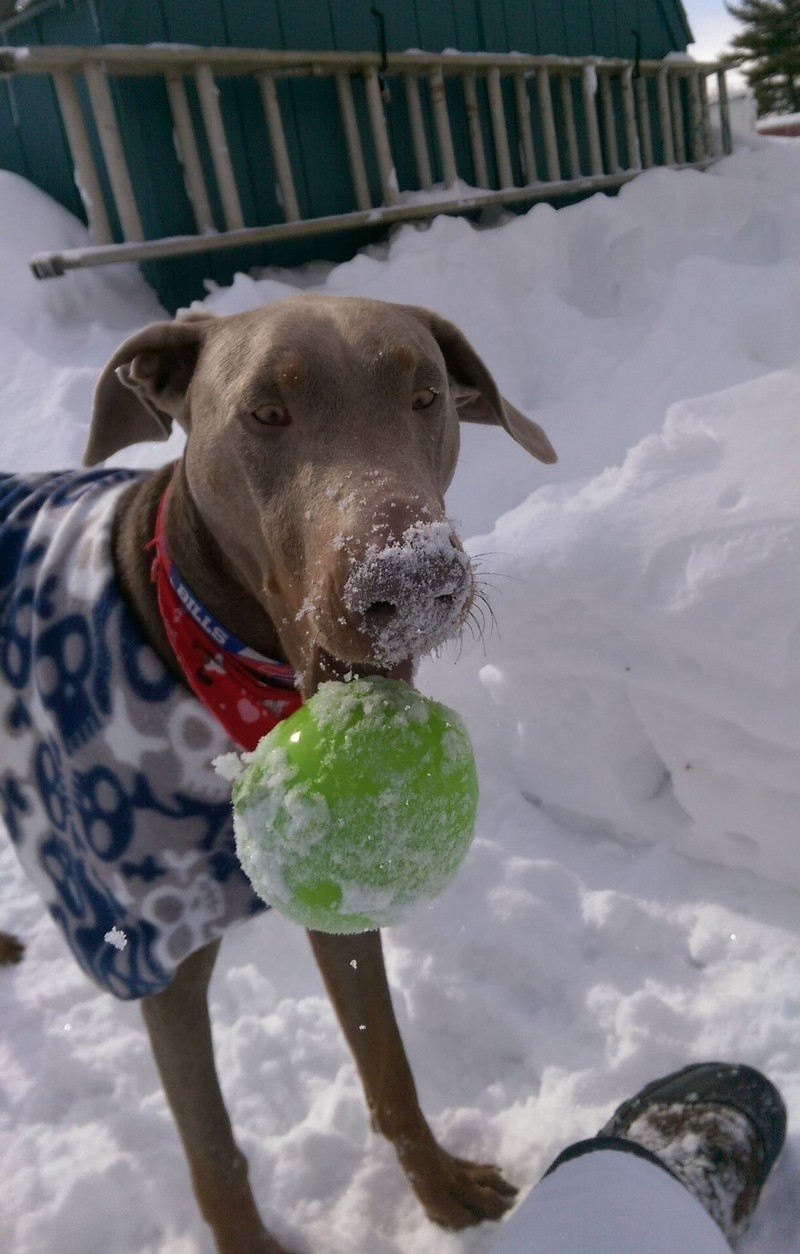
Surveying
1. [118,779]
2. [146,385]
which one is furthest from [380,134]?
[118,779]

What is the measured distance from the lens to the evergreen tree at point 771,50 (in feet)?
83.4

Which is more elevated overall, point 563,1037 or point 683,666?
point 683,666

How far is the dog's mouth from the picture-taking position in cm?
110

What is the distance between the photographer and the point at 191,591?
5.08 feet

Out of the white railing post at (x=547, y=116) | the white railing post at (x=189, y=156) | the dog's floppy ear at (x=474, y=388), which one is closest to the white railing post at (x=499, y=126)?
the white railing post at (x=547, y=116)

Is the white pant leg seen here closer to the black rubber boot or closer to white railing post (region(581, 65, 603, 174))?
the black rubber boot

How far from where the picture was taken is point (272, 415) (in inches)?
56.2

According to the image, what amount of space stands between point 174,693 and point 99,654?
5.6 inches

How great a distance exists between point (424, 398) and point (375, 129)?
168 inches

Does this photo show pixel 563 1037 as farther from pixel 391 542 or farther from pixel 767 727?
pixel 391 542

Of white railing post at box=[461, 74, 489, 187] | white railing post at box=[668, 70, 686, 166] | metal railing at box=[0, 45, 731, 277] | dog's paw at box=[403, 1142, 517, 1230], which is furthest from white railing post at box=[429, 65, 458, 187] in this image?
dog's paw at box=[403, 1142, 517, 1230]

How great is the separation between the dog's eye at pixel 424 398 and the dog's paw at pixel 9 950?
5.91ft

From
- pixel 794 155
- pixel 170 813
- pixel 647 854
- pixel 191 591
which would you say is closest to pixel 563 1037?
pixel 647 854

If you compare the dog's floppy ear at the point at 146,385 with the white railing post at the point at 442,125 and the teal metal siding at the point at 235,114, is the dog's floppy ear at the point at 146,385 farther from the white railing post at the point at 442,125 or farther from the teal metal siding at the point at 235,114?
the white railing post at the point at 442,125
